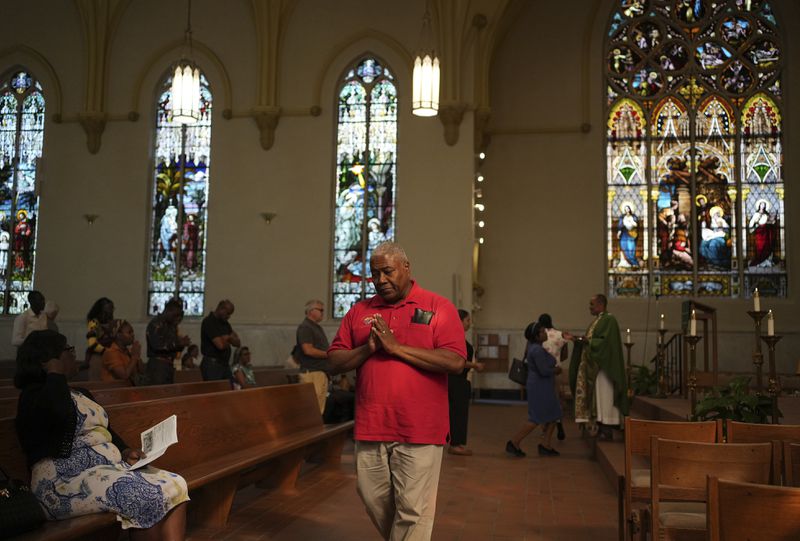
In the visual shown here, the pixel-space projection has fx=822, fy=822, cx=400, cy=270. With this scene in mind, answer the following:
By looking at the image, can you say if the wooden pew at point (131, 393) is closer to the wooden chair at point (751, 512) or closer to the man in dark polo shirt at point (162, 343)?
the man in dark polo shirt at point (162, 343)

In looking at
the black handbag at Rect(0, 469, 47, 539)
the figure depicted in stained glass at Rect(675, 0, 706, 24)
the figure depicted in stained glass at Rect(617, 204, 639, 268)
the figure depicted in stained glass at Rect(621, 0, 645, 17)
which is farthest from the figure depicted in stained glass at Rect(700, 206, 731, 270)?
the black handbag at Rect(0, 469, 47, 539)

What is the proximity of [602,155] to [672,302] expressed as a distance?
3129mm

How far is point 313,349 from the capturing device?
7.91m

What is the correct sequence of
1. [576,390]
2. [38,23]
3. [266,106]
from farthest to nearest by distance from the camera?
[38,23] → [266,106] → [576,390]

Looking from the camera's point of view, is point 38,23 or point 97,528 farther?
point 38,23

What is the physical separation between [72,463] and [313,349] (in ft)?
14.2

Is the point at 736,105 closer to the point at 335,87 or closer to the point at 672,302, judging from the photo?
the point at 672,302

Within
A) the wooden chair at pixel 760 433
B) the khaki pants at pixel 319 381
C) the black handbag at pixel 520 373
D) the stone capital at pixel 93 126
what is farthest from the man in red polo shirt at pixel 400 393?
the stone capital at pixel 93 126

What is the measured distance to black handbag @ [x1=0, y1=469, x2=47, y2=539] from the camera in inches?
124

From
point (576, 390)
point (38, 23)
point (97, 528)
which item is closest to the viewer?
point (97, 528)

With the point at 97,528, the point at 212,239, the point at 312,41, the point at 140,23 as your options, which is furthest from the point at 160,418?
the point at 140,23

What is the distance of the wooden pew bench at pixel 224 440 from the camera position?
14.2 ft

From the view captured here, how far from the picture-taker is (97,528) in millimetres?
3441

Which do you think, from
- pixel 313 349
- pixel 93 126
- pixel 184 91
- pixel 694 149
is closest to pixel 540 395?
pixel 313 349
